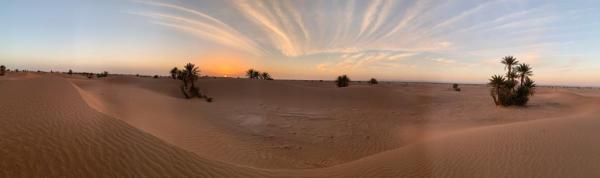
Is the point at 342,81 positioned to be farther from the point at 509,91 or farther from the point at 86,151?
the point at 86,151

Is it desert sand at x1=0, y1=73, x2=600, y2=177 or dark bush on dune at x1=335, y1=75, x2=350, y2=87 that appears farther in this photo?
dark bush on dune at x1=335, y1=75, x2=350, y2=87

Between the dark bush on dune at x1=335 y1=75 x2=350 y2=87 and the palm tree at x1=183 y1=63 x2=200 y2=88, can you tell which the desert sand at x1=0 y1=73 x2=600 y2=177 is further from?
the dark bush on dune at x1=335 y1=75 x2=350 y2=87

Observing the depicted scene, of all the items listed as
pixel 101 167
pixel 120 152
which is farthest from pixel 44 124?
pixel 101 167

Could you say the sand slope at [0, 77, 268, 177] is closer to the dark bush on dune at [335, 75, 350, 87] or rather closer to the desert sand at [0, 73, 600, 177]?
the desert sand at [0, 73, 600, 177]

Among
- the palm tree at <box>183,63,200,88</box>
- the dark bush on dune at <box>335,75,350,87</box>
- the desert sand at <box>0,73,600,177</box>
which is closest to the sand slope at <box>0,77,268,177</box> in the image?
the desert sand at <box>0,73,600,177</box>

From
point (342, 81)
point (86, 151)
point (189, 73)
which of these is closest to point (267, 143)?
point (86, 151)

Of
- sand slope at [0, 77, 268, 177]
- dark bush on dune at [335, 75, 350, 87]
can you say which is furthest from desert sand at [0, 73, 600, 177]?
dark bush on dune at [335, 75, 350, 87]

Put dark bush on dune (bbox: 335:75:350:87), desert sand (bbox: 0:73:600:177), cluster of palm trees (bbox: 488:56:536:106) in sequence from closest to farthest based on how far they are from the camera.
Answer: desert sand (bbox: 0:73:600:177)
cluster of palm trees (bbox: 488:56:536:106)
dark bush on dune (bbox: 335:75:350:87)

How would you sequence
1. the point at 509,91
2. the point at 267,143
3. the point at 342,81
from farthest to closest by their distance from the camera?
the point at 342,81 < the point at 509,91 < the point at 267,143

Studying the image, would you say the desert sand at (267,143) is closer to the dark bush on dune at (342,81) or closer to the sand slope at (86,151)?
the sand slope at (86,151)

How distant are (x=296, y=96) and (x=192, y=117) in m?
18.5

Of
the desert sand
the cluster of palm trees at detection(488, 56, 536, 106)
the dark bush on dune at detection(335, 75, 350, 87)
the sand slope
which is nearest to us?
the sand slope

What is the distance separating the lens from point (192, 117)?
65.2 feet

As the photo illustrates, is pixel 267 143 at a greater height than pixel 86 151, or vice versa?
pixel 86 151
